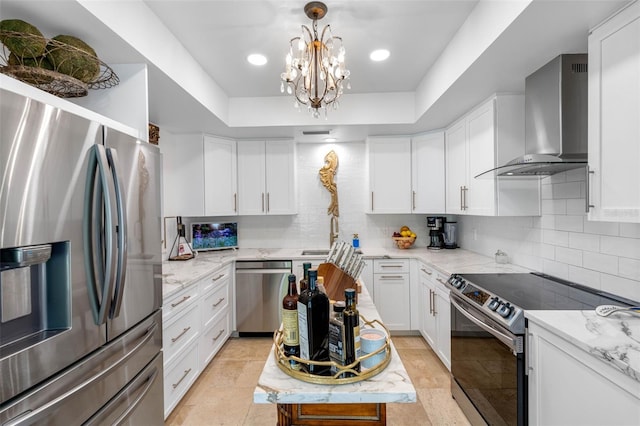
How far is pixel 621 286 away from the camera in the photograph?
169 centimetres

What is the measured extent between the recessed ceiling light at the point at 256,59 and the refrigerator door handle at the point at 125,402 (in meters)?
2.25

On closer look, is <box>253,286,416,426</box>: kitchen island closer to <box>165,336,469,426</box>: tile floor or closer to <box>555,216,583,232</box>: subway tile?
<box>165,336,469,426</box>: tile floor

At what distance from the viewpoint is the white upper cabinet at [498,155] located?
240cm

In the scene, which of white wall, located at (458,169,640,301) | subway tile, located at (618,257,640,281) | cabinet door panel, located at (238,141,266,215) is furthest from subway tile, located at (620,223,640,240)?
cabinet door panel, located at (238,141,266,215)

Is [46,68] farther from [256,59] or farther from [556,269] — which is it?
[556,269]

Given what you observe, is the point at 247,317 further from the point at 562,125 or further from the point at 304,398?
the point at 562,125

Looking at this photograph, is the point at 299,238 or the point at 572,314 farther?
the point at 299,238

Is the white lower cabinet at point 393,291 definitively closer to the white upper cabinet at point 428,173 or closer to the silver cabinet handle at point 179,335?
the white upper cabinet at point 428,173

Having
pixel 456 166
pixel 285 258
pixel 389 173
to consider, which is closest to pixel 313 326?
pixel 285 258

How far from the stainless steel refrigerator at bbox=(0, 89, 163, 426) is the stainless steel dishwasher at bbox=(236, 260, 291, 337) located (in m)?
1.95

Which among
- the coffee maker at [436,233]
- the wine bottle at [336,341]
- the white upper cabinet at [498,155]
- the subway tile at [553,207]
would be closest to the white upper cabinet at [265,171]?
the coffee maker at [436,233]

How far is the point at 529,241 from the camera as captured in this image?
251 cm

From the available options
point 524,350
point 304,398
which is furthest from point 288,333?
point 524,350

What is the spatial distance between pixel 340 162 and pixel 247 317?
2.24 metres
